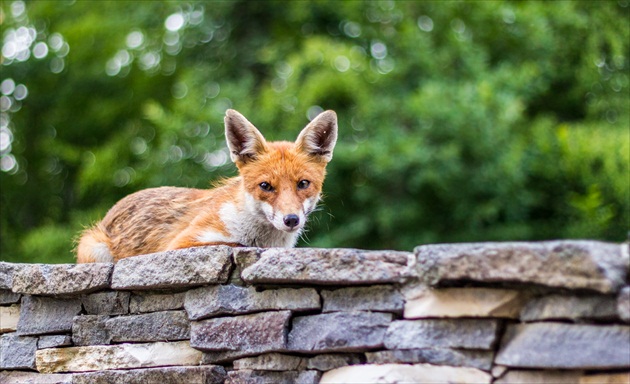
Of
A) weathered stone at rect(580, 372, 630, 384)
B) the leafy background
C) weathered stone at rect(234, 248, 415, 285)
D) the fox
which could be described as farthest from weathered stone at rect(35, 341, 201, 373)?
the leafy background

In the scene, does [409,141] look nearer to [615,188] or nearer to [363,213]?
[363,213]

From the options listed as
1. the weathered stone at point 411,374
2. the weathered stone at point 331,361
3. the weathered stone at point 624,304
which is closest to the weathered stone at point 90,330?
the weathered stone at point 331,361

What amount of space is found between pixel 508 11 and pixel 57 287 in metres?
8.87

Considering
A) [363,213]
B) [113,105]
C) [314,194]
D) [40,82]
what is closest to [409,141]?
[363,213]

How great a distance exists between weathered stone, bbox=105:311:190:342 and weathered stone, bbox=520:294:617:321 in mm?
1628

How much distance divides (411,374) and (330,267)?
0.55 m

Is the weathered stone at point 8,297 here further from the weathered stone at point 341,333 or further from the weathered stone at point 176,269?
the weathered stone at point 341,333

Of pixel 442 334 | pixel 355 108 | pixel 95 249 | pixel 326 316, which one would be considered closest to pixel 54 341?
pixel 95 249

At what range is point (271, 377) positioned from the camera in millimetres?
3678

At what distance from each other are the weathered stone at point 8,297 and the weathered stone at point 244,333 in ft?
4.01

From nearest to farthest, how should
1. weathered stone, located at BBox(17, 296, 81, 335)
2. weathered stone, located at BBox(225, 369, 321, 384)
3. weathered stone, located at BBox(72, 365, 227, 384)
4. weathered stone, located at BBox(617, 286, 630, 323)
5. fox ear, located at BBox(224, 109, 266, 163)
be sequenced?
weathered stone, located at BBox(617, 286, 630, 323)
weathered stone, located at BBox(225, 369, 321, 384)
weathered stone, located at BBox(72, 365, 227, 384)
weathered stone, located at BBox(17, 296, 81, 335)
fox ear, located at BBox(224, 109, 266, 163)

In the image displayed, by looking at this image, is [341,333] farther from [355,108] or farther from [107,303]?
[355,108]

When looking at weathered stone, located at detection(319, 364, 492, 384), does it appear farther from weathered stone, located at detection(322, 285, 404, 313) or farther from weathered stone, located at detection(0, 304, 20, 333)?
weathered stone, located at detection(0, 304, 20, 333)

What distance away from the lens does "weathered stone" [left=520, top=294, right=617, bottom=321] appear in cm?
298
